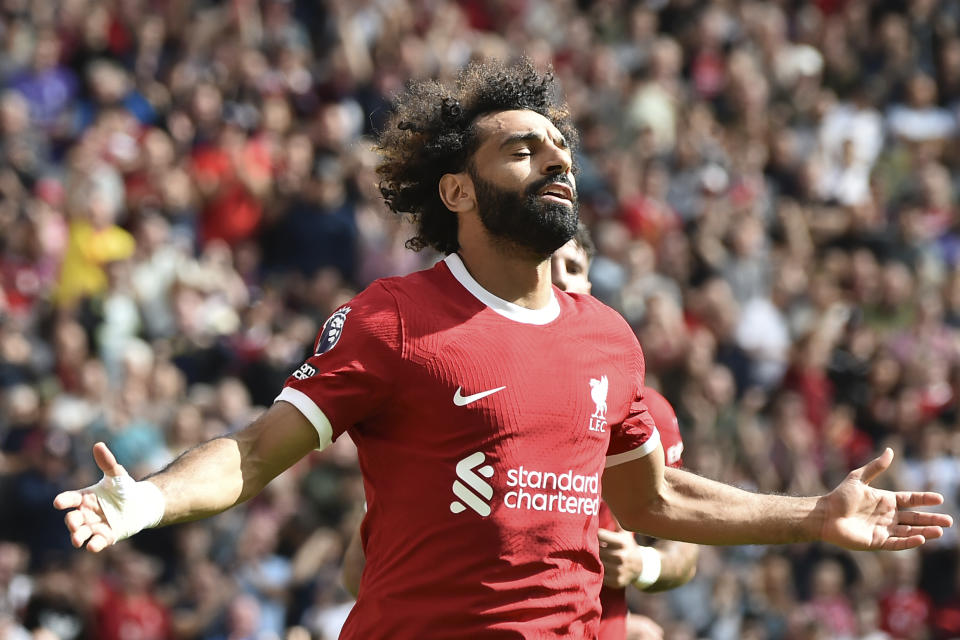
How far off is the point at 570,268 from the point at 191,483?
2.23 metres

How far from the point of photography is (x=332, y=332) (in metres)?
4.43

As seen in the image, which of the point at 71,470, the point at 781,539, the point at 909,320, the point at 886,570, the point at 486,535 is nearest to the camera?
the point at 486,535

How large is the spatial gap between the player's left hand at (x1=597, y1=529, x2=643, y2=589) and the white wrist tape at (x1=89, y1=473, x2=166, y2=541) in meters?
1.95

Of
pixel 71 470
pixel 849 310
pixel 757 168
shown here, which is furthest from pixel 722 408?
pixel 71 470

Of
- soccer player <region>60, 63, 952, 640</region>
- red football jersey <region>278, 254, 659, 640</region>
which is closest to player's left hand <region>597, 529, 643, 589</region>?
soccer player <region>60, 63, 952, 640</region>

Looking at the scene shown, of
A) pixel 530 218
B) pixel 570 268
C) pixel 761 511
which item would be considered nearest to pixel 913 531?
pixel 761 511

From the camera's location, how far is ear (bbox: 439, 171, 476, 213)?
15.9 feet

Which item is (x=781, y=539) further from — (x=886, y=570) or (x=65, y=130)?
(x=65, y=130)

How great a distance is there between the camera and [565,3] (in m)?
17.1

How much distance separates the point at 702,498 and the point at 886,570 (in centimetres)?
791

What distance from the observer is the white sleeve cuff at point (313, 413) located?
14.1 ft

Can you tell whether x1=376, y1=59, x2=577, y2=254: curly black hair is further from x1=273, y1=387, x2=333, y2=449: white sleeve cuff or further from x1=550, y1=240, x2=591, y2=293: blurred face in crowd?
x1=273, y1=387, x2=333, y2=449: white sleeve cuff

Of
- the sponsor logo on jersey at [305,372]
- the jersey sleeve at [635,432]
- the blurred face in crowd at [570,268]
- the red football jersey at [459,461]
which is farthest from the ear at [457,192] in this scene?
the blurred face in crowd at [570,268]

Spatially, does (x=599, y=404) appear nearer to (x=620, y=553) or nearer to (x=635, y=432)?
(x=635, y=432)
